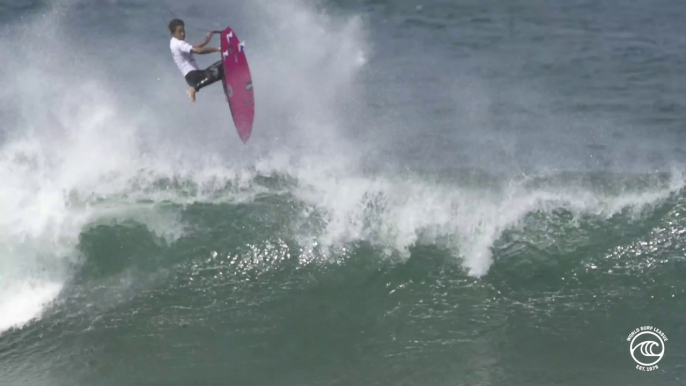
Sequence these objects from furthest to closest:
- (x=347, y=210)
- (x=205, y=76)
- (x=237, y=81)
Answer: (x=347, y=210) → (x=237, y=81) → (x=205, y=76)

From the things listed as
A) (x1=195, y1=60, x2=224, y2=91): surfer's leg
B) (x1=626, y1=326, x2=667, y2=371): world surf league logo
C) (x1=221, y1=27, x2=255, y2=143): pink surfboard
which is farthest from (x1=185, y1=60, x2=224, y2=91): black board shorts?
(x1=626, y1=326, x2=667, y2=371): world surf league logo

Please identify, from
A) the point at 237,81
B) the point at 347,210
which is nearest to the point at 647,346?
the point at 347,210

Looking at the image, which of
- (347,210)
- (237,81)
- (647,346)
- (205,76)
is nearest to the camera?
(647,346)

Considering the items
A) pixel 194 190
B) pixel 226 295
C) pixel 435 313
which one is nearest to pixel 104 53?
pixel 194 190

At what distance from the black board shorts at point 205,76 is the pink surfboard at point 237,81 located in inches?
4.3

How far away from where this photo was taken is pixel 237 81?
1026 cm

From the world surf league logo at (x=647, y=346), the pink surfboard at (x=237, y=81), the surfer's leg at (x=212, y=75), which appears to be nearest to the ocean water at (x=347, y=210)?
the world surf league logo at (x=647, y=346)

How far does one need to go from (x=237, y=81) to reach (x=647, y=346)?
5.56m

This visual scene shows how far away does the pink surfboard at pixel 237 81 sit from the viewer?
32.7 feet

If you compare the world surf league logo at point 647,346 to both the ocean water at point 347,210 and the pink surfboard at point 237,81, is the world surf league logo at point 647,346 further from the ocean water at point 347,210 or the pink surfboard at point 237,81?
the pink surfboard at point 237,81

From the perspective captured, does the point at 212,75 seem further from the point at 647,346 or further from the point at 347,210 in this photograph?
the point at 647,346

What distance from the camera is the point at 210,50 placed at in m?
9.75

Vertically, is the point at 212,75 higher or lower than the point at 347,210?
higher

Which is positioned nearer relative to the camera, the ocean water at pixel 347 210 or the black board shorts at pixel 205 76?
the ocean water at pixel 347 210
